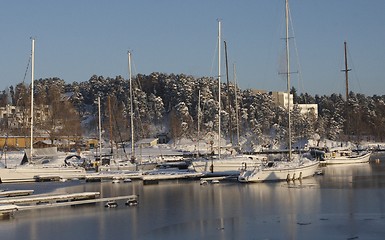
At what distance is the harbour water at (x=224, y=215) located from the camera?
18281 millimetres

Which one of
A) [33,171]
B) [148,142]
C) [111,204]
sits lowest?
[111,204]

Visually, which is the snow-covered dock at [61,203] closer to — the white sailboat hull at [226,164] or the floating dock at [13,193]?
the floating dock at [13,193]

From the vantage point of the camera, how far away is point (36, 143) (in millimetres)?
76625

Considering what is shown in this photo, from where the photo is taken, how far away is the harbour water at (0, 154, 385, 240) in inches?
720

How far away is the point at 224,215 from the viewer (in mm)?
22328

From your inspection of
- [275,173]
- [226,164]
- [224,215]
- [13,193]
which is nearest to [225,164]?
[226,164]

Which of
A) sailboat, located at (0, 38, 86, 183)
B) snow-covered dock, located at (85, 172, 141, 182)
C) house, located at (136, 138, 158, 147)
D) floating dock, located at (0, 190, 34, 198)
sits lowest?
floating dock, located at (0, 190, 34, 198)

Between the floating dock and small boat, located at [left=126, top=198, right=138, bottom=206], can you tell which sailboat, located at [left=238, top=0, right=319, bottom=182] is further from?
the floating dock

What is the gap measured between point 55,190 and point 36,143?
44.4 meters

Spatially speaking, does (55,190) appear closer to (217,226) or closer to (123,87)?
(217,226)

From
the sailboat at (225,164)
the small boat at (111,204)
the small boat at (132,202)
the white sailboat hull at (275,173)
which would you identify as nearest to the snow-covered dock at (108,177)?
the sailboat at (225,164)

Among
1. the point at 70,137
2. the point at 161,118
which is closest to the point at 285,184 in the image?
the point at 70,137

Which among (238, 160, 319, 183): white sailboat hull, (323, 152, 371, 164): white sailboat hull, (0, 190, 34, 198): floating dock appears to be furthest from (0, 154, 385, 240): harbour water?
(323, 152, 371, 164): white sailboat hull

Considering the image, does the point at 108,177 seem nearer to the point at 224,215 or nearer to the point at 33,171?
the point at 33,171
